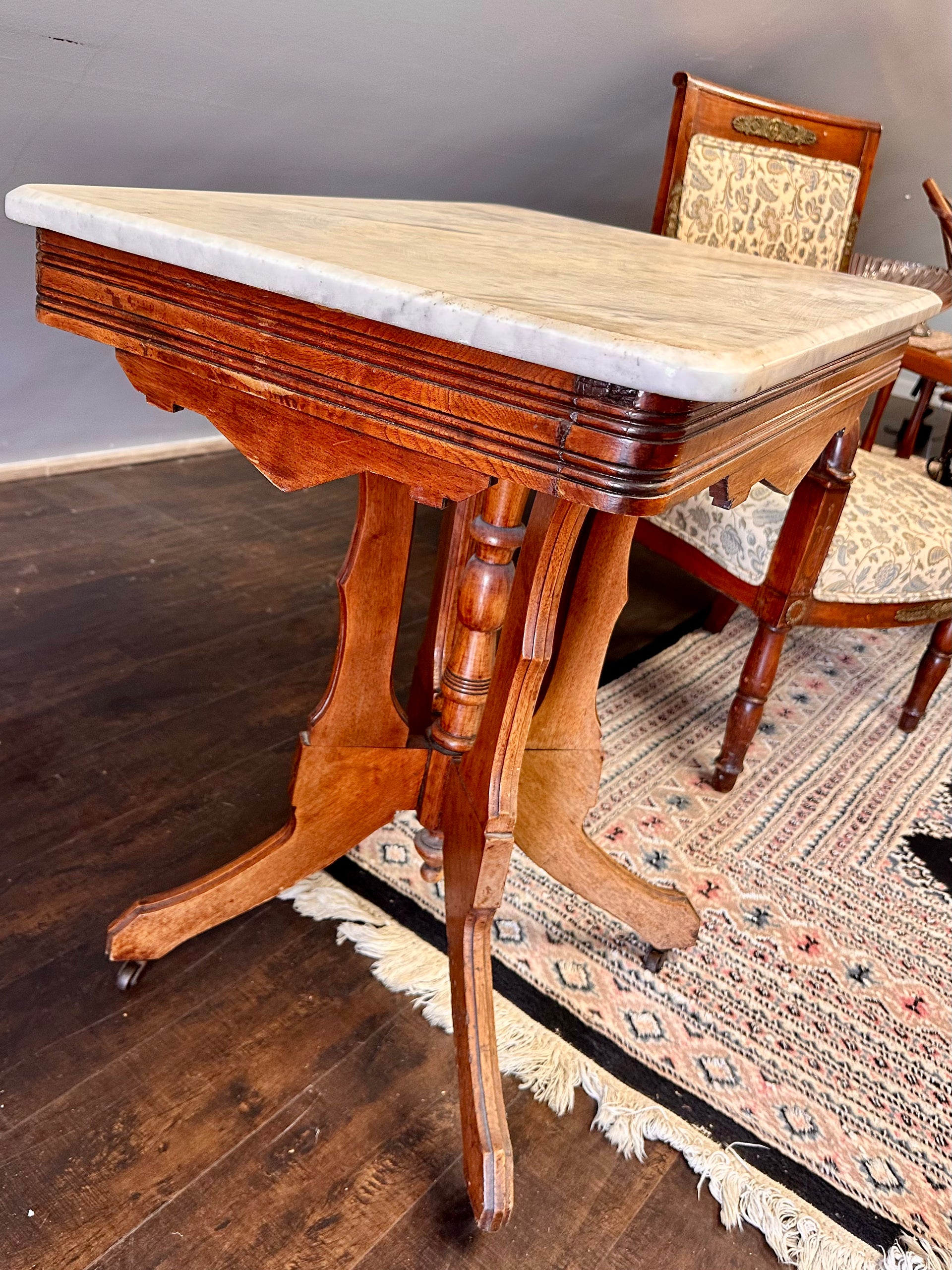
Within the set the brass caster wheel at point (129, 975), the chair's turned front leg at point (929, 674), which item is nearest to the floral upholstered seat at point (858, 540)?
the chair's turned front leg at point (929, 674)

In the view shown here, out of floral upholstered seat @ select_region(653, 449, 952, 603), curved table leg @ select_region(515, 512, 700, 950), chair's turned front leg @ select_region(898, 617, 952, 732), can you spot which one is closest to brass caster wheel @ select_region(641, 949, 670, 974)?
curved table leg @ select_region(515, 512, 700, 950)

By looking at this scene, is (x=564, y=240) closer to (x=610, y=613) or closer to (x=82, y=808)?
(x=610, y=613)

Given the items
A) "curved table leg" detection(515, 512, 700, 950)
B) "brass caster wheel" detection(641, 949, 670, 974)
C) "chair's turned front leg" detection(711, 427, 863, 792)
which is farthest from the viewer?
"chair's turned front leg" detection(711, 427, 863, 792)

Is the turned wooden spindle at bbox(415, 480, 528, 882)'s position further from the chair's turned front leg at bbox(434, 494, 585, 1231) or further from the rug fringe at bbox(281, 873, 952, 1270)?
the rug fringe at bbox(281, 873, 952, 1270)

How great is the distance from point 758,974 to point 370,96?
167cm

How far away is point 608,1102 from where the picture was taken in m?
1.11

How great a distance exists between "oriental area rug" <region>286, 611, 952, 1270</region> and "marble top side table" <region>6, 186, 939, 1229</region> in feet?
0.38

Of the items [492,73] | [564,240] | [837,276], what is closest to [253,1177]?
[564,240]

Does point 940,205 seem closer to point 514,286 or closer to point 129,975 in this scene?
point 514,286

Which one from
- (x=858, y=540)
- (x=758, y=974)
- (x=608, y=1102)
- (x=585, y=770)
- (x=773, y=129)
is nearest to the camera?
(x=608, y=1102)

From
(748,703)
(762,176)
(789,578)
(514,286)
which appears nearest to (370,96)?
(762,176)

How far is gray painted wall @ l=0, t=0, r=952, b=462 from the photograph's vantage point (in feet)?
5.31

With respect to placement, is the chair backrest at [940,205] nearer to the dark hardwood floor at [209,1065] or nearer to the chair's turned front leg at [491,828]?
the dark hardwood floor at [209,1065]

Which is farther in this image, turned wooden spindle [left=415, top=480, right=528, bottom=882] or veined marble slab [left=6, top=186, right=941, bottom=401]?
turned wooden spindle [left=415, top=480, right=528, bottom=882]
